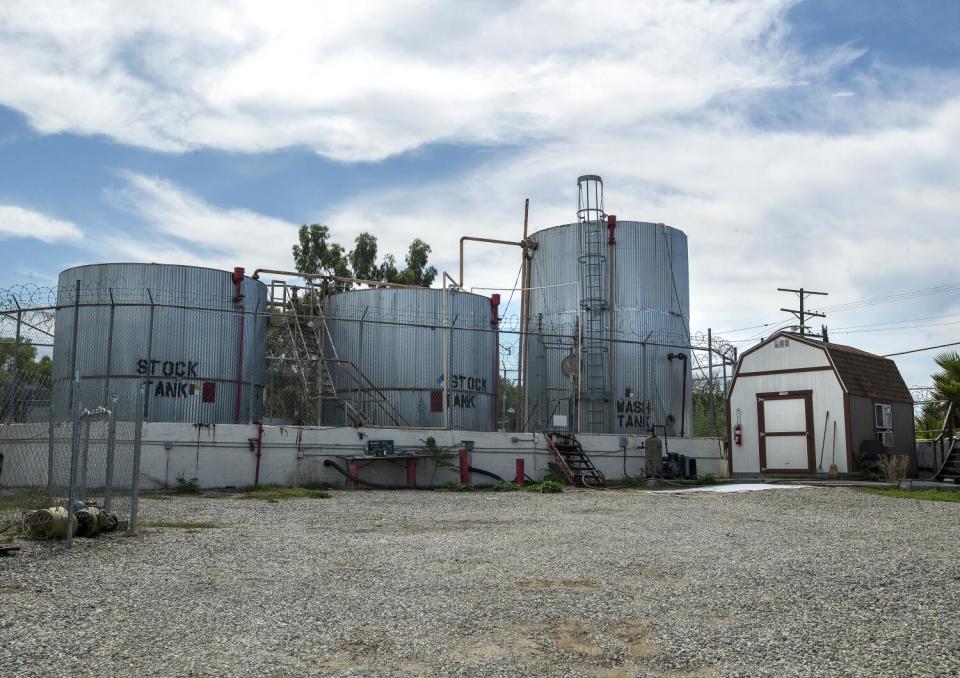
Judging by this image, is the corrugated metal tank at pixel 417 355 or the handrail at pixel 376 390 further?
the corrugated metal tank at pixel 417 355

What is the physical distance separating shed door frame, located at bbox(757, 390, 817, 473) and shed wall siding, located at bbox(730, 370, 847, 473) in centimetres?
10

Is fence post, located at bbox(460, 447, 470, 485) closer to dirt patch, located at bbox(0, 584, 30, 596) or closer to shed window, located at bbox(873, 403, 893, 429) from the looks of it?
shed window, located at bbox(873, 403, 893, 429)

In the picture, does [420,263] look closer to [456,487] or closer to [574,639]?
[456,487]


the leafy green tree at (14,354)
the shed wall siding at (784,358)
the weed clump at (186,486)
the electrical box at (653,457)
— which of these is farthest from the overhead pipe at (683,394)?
the leafy green tree at (14,354)

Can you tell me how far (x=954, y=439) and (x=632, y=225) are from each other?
11.5 metres

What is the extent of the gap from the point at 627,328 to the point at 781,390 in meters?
5.13

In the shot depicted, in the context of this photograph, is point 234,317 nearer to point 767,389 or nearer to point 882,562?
point 767,389

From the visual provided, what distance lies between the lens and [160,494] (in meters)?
19.8

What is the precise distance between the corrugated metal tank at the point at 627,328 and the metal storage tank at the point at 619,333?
32mm

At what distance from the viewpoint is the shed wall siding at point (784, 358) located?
26859 mm

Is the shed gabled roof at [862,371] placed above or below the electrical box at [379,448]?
above

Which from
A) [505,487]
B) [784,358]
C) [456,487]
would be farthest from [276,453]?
[784,358]

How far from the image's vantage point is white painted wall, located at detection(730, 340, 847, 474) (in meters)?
26.1

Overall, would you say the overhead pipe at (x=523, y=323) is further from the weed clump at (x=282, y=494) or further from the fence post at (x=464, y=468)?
the weed clump at (x=282, y=494)
